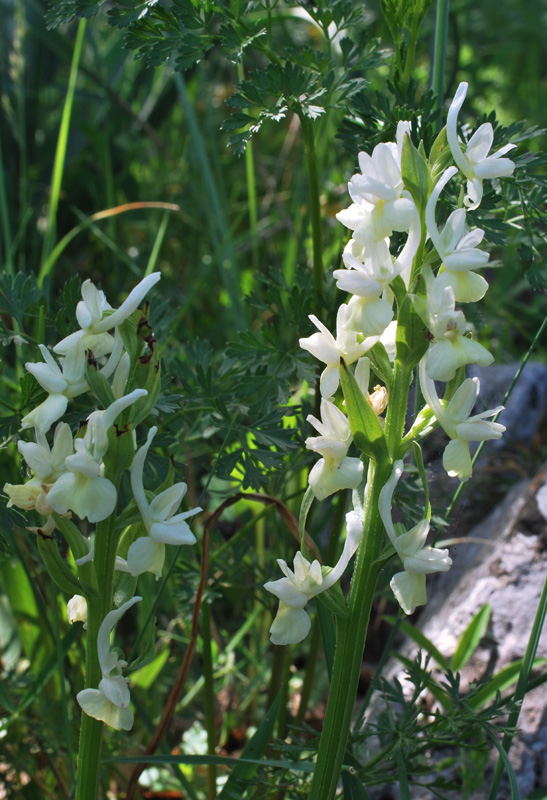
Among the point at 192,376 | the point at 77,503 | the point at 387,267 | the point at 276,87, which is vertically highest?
the point at 276,87

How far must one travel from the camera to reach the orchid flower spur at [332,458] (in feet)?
2.32

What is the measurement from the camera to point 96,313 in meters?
0.73

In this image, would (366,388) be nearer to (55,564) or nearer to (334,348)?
(334,348)

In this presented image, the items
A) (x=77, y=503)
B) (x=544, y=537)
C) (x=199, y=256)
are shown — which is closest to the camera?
(x=77, y=503)

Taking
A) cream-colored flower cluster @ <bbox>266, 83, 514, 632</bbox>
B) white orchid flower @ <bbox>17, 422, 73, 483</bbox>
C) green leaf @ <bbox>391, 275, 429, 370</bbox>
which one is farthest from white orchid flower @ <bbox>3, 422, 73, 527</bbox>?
green leaf @ <bbox>391, 275, 429, 370</bbox>

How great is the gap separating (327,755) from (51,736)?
63 centimetres

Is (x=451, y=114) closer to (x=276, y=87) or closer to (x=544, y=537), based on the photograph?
(x=276, y=87)

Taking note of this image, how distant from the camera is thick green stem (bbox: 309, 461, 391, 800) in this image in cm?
73

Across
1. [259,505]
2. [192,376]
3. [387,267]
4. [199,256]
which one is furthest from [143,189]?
[387,267]

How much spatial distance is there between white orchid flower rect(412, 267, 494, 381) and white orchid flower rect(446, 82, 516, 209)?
0.40 ft

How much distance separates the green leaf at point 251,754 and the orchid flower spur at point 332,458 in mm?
337

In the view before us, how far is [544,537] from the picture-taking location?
1.35 meters

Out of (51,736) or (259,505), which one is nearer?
(51,736)

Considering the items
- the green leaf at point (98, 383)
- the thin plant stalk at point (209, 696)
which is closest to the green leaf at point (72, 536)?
the green leaf at point (98, 383)
